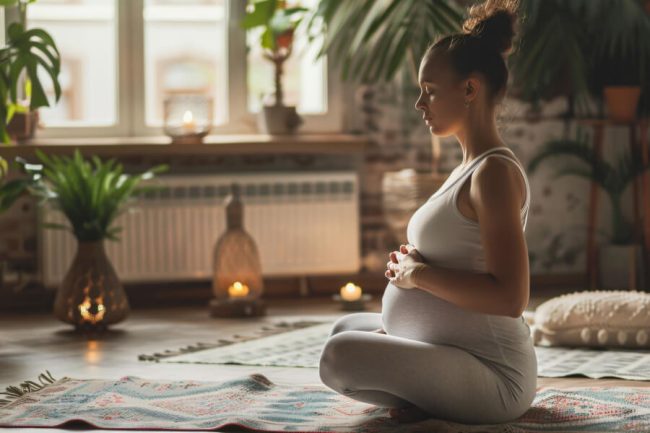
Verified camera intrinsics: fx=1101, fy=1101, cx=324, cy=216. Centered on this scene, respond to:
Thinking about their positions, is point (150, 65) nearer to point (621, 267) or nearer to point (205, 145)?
point (205, 145)

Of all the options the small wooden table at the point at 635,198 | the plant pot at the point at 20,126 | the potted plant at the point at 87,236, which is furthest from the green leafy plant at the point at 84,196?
the small wooden table at the point at 635,198

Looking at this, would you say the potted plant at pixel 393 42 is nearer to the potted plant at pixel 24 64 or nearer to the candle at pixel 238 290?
the candle at pixel 238 290

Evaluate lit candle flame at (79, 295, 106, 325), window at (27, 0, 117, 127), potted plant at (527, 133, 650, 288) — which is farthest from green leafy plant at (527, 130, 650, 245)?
lit candle flame at (79, 295, 106, 325)

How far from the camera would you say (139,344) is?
4.05 metres

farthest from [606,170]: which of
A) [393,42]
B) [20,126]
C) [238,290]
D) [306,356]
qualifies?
[20,126]

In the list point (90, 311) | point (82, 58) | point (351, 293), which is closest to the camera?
point (90, 311)

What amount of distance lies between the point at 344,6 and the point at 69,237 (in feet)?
5.36

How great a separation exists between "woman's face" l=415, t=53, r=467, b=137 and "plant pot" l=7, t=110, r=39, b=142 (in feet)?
10.0

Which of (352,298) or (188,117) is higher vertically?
(188,117)

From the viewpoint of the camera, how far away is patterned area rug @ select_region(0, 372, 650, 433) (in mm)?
2584

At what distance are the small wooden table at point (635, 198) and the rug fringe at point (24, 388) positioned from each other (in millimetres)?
→ 3074

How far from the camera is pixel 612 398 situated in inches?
114

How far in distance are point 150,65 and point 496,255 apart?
3.46m

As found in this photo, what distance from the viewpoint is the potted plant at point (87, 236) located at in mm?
4316
